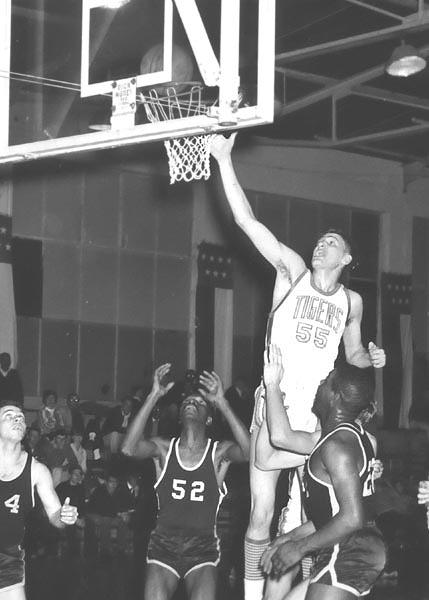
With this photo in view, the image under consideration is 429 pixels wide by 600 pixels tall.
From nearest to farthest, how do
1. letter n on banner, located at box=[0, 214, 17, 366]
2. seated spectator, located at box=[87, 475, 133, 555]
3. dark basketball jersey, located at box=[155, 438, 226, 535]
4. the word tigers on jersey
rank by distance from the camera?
the word tigers on jersey < dark basketball jersey, located at box=[155, 438, 226, 535] < seated spectator, located at box=[87, 475, 133, 555] < letter n on banner, located at box=[0, 214, 17, 366]

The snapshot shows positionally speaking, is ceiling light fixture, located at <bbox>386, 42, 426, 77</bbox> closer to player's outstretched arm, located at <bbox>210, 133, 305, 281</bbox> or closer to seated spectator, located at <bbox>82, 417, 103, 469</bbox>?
seated spectator, located at <bbox>82, 417, 103, 469</bbox>

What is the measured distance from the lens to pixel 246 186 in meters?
25.0

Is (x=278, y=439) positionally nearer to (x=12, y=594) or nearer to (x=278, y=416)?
(x=278, y=416)

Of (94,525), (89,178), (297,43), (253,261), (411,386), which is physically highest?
(297,43)

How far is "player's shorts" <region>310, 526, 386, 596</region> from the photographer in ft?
23.8

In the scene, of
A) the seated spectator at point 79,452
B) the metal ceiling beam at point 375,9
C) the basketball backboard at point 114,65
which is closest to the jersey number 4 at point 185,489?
the basketball backboard at point 114,65

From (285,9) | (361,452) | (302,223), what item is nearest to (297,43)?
(285,9)

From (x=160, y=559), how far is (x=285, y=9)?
10.3 m

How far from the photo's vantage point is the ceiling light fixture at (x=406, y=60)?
1666 centimetres

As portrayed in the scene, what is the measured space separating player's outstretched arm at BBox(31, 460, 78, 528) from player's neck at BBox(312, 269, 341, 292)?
270 cm

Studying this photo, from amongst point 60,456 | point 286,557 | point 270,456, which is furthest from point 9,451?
point 60,456

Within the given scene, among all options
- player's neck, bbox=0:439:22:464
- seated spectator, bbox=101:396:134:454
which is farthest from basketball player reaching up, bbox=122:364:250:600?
seated spectator, bbox=101:396:134:454

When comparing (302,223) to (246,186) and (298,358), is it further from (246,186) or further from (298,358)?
(298,358)

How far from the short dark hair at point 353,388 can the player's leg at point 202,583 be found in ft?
9.26
